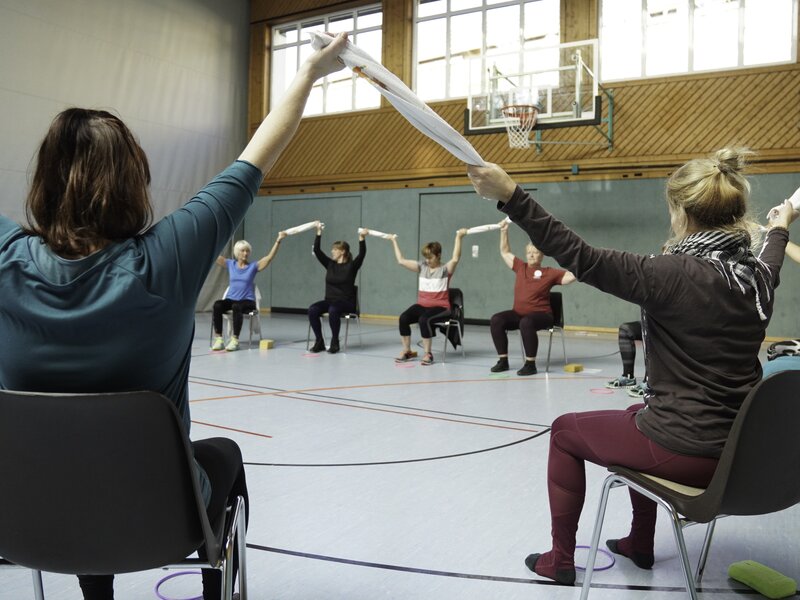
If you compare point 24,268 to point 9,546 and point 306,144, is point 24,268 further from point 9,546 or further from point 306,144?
point 306,144

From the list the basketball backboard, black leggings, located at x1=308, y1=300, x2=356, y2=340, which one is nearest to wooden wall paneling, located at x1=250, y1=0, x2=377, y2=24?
the basketball backboard

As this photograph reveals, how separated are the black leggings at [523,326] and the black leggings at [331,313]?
2095mm

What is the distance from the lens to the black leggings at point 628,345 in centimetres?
631

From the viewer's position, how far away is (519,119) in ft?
32.4

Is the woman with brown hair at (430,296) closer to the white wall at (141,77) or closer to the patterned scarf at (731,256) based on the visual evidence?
the patterned scarf at (731,256)

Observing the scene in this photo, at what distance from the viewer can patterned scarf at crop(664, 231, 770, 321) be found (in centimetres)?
184

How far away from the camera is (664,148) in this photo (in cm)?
1071

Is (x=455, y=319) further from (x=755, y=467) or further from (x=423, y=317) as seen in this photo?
(x=755, y=467)

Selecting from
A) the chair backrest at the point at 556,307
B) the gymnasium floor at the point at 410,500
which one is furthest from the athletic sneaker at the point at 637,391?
the chair backrest at the point at 556,307

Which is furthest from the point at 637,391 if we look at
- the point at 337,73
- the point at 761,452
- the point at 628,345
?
the point at 337,73

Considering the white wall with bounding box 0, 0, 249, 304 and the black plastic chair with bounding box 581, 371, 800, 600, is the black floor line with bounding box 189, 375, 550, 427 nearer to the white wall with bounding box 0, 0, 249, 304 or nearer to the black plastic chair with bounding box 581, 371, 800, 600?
the black plastic chair with bounding box 581, 371, 800, 600

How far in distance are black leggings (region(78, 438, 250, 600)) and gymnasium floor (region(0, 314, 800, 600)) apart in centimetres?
56

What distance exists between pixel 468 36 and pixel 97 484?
1218cm

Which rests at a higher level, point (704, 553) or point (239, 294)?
Answer: point (239, 294)
